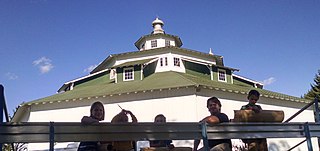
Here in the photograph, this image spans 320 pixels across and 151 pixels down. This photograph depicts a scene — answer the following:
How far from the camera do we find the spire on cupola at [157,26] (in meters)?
32.5

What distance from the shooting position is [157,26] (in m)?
33.2

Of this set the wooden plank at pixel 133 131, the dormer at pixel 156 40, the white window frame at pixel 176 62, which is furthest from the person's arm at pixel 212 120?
the dormer at pixel 156 40

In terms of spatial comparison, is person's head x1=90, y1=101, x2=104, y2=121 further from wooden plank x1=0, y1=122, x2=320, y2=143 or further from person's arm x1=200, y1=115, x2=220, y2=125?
person's arm x1=200, y1=115, x2=220, y2=125

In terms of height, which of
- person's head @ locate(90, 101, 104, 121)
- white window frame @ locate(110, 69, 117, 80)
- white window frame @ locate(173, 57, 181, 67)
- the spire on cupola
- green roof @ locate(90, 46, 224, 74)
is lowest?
person's head @ locate(90, 101, 104, 121)

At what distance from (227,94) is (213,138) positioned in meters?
17.4

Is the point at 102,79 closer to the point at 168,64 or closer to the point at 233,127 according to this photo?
the point at 168,64

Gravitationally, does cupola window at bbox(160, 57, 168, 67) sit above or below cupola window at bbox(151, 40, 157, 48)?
below

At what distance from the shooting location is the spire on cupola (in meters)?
32.5

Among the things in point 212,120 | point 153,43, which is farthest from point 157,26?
point 212,120

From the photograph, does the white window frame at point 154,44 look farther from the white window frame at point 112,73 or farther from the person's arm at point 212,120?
the person's arm at point 212,120

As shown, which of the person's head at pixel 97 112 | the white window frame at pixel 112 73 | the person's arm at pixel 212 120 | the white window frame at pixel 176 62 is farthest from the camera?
the white window frame at pixel 112 73

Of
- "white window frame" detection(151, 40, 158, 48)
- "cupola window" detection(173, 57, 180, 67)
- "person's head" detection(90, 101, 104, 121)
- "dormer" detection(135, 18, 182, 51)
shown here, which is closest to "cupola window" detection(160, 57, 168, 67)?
"cupola window" detection(173, 57, 180, 67)

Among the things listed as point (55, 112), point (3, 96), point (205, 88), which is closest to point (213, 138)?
point (3, 96)

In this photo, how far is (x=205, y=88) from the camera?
1956 centimetres
